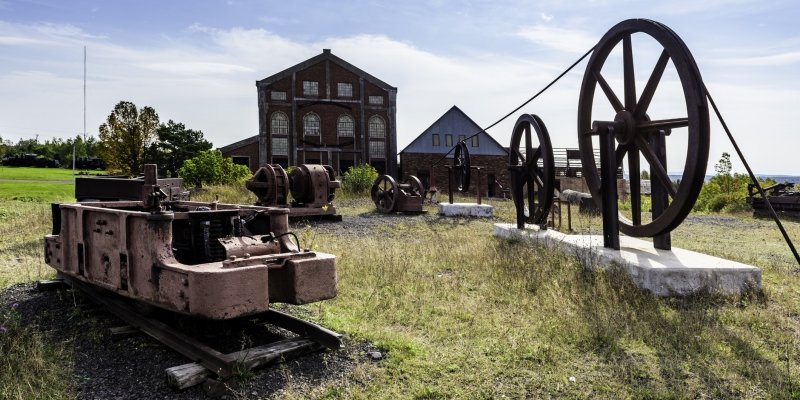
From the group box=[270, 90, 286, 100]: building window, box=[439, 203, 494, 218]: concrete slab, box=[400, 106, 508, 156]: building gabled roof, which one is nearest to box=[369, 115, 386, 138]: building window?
box=[400, 106, 508, 156]: building gabled roof

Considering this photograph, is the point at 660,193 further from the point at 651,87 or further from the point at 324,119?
the point at 324,119

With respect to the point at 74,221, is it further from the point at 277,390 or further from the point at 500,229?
the point at 500,229

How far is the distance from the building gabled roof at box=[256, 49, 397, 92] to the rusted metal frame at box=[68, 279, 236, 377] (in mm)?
26410

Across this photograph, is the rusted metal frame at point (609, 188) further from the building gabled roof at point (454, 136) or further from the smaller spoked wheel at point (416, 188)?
the building gabled roof at point (454, 136)

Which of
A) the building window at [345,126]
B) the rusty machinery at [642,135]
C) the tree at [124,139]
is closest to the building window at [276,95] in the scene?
the building window at [345,126]

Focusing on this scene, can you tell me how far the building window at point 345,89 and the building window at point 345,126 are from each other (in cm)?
133

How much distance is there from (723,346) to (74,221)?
5.68 m

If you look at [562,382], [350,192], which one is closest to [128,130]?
[350,192]

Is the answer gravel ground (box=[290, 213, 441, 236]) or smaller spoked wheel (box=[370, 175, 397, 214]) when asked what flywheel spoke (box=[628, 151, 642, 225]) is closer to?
gravel ground (box=[290, 213, 441, 236])

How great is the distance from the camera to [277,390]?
3.35m

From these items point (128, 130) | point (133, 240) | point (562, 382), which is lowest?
point (562, 382)

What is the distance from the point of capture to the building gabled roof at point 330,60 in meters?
30.0

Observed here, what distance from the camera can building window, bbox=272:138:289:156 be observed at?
98.8 ft

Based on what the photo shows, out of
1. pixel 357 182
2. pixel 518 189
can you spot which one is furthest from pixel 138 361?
pixel 357 182
